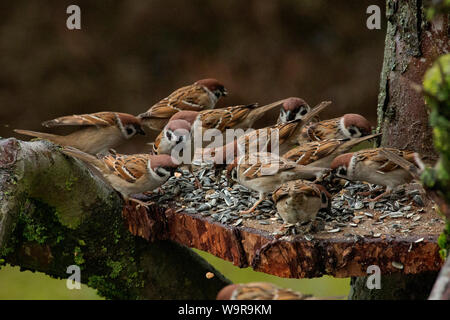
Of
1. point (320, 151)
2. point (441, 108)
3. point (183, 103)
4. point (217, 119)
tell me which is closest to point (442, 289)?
point (441, 108)

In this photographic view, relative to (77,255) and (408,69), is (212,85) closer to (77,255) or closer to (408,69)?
(408,69)

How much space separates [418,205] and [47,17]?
5184 mm

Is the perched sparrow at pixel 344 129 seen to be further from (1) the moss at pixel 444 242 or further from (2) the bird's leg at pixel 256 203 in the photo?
(1) the moss at pixel 444 242

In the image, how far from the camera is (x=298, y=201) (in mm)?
3371

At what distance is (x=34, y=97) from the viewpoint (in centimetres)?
782

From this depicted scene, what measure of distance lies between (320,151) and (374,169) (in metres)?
0.35

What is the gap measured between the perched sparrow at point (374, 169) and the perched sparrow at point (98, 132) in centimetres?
139

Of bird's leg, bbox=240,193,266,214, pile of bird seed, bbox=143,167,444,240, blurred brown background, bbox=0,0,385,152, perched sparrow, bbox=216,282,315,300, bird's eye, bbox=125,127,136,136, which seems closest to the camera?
perched sparrow, bbox=216,282,315,300

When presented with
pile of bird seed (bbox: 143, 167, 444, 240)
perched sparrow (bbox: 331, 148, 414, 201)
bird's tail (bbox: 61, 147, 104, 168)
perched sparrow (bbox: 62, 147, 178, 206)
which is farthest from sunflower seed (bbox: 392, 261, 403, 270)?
bird's tail (bbox: 61, 147, 104, 168)

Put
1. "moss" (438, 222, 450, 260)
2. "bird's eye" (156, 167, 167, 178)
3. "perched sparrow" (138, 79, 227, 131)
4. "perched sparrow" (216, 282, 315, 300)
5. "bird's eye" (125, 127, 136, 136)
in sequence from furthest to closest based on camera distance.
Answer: "perched sparrow" (138, 79, 227, 131)
"bird's eye" (125, 127, 136, 136)
"bird's eye" (156, 167, 167, 178)
"moss" (438, 222, 450, 260)
"perched sparrow" (216, 282, 315, 300)

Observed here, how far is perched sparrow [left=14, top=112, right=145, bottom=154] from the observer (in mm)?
4410

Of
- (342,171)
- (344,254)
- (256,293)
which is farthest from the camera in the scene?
(342,171)

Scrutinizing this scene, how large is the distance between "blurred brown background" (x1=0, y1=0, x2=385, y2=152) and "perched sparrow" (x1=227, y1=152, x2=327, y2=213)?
13.7 feet

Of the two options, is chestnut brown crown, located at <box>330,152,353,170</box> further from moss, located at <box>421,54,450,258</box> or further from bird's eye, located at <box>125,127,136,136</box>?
moss, located at <box>421,54,450,258</box>
